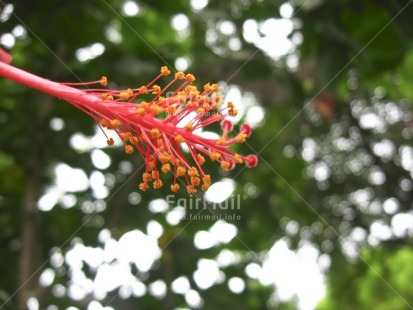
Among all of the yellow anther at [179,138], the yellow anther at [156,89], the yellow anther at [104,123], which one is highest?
the yellow anther at [156,89]

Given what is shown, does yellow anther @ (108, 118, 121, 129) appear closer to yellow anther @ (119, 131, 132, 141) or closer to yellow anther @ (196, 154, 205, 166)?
yellow anther @ (119, 131, 132, 141)

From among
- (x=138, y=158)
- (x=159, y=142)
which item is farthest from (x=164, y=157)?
(x=138, y=158)

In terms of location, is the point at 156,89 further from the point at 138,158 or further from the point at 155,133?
the point at 138,158

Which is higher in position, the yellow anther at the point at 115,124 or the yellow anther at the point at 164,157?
the yellow anther at the point at 164,157

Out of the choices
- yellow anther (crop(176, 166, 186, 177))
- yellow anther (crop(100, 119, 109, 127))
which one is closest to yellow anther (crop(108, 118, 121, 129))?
yellow anther (crop(100, 119, 109, 127))

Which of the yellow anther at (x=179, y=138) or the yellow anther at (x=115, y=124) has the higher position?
the yellow anther at (x=179, y=138)

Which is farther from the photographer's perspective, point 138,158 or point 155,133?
point 138,158

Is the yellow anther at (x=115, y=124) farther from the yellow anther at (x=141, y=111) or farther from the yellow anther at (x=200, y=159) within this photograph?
the yellow anther at (x=200, y=159)

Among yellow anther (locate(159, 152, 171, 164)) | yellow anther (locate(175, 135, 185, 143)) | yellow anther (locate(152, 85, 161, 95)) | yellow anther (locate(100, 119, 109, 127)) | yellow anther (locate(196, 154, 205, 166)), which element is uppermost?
yellow anther (locate(152, 85, 161, 95))

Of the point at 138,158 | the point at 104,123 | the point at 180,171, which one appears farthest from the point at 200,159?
the point at 138,158

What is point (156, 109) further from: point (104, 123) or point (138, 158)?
point (138, 158)

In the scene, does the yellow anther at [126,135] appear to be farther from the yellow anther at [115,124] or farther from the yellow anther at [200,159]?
the yellow anther at [200,159]

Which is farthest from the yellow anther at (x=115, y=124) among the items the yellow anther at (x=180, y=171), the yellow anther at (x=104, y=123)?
the yellow anther at (x=180, y=171)

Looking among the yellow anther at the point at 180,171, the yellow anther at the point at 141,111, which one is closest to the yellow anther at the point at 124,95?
the yellow anther at the point at 141,111
